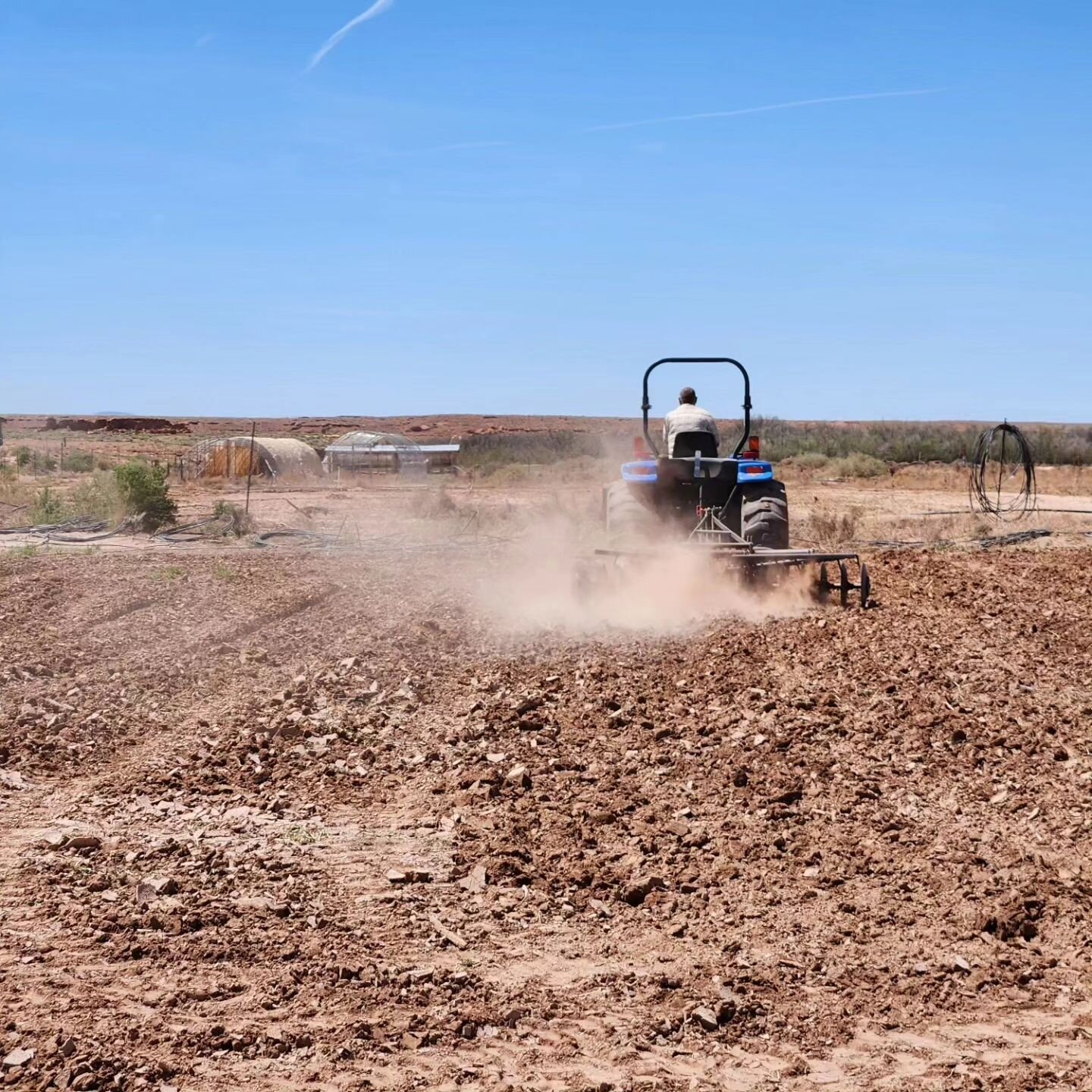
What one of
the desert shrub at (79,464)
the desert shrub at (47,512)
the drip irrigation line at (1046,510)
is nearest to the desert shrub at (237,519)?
the desert shrub at (47,512)

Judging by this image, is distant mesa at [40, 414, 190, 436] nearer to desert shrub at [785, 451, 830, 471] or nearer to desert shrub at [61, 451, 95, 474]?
desert shrub at [61, 451, 95, 474]

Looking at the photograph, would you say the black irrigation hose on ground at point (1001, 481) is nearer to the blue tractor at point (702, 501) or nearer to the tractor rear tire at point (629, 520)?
the blue tractor at point (702, 501)

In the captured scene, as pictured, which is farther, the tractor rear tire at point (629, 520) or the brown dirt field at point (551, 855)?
the tractor rear tire at point (629, 520)

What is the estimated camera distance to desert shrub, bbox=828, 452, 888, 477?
38312mm

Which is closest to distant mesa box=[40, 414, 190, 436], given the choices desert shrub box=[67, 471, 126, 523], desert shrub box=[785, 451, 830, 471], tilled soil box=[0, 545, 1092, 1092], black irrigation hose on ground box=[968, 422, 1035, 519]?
desert shrub box=[785, 451, 830, 471]

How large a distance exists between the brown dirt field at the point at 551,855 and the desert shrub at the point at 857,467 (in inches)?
1097

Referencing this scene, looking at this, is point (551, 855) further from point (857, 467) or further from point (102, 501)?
point (857, 467)

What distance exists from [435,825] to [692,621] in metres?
5.34

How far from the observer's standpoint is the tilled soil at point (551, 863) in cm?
411

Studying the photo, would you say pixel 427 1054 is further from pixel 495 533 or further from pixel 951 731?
pixel 495 533

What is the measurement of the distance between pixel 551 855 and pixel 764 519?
6736 millimetres

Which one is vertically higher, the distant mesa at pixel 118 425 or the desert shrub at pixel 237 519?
the distant mesa at pixel 118 425

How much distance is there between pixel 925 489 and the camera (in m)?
32.7

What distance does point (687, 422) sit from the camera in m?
12.3
